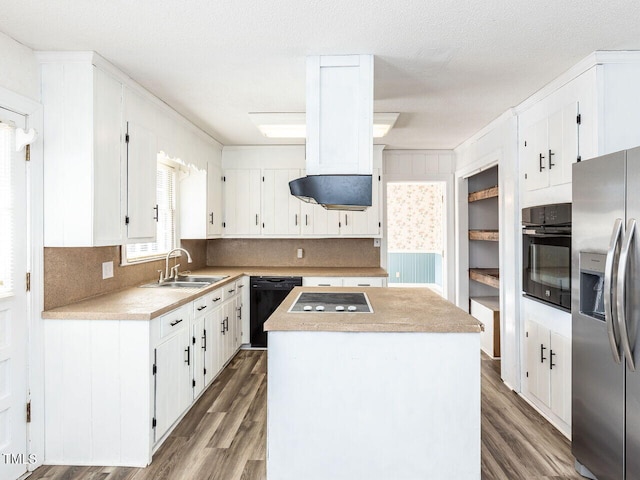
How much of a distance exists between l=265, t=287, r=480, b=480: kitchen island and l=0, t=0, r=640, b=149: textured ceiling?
152 centimetres

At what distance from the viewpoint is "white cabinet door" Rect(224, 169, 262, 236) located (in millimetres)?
5160

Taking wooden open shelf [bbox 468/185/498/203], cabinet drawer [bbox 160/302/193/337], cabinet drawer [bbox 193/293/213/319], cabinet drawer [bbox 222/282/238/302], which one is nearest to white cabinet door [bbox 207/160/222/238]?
cabinet drawer [bbox 222/282/238/302]

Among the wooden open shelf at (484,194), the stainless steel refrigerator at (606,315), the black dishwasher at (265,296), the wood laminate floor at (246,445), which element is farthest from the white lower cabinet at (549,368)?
the black dishwasher at (265,296)

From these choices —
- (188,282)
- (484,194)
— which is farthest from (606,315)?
(188,282)

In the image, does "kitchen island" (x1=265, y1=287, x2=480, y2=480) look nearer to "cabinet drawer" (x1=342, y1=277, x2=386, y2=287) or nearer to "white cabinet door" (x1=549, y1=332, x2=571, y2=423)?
"white cabinet door" (x1=549, y1=332, x2=571, y2=423)

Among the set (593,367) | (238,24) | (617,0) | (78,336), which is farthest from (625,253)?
(78,336)

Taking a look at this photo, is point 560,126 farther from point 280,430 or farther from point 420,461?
point 280,430

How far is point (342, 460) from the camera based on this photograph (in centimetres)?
218

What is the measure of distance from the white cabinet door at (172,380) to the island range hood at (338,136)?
53.4 inches

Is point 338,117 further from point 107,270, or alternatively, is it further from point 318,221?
point 318,221

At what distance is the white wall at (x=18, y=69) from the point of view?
222 centimetres

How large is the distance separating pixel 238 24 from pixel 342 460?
2.29m

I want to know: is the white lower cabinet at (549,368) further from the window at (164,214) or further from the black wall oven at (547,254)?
the window at (164,214)

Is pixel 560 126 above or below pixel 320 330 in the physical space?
above
